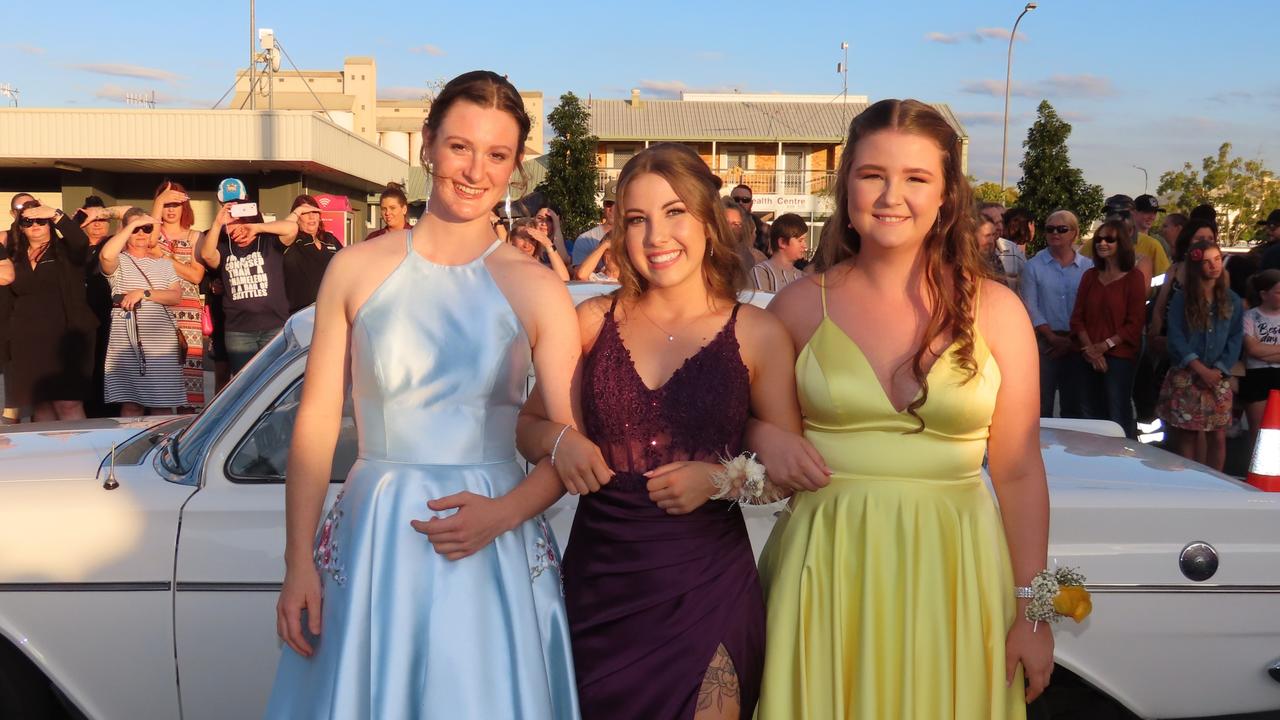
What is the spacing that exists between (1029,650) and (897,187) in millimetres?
951

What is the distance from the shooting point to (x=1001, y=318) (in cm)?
217

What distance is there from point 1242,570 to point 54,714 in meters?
3.25

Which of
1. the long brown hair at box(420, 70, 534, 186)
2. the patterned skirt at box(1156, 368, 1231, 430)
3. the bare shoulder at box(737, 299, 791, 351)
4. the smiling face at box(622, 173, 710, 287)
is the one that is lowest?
the patterned skirt at box(1156, 368, 1231, 430)

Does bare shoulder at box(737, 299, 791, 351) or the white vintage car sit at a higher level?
bare shoulder at box(737, 299, 791, 351)

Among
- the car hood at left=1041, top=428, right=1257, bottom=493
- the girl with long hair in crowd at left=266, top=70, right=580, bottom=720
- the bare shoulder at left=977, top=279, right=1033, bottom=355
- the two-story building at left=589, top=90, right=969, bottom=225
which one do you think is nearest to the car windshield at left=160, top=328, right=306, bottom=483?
the girl with long hair in crowd at left=266, top=70, right=580, bottom=720

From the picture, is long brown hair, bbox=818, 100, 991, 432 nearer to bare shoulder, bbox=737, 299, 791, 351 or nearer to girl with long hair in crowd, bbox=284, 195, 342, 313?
bare shoulder, bbox=737, 299, 791, 351

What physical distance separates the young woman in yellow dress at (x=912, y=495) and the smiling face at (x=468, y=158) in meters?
0.72

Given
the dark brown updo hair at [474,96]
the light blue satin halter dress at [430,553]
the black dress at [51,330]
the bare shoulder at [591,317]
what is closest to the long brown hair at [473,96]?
the dark brown updo hair at [474,96]

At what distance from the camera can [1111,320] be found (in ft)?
23.6

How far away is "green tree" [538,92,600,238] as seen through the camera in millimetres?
28562

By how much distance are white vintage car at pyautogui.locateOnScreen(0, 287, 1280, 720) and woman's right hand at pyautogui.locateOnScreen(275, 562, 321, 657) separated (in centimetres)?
94

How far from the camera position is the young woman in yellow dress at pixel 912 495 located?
2141 millimetres

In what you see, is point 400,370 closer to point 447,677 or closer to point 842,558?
point 447,677

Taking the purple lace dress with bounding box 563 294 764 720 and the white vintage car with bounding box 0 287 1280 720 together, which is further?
the white vintage car with bounding box 0 287 1280 720
